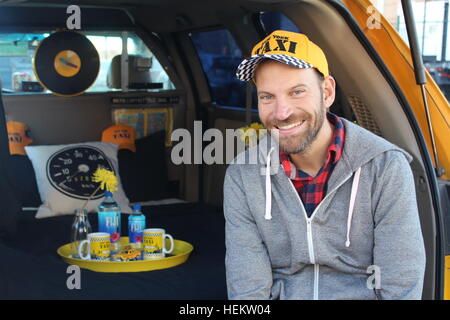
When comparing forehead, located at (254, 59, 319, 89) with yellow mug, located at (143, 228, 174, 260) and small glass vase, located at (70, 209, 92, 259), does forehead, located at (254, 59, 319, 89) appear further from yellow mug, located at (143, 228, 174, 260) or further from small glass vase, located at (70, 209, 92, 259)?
small glass vase, located at (70, 209, 92, 259)

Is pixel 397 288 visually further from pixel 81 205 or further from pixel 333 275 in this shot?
pixel 81 205

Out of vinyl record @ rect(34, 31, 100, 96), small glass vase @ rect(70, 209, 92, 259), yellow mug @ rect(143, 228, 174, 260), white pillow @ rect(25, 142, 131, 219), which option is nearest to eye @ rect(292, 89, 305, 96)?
yellow mug @ rect(143, 228, 174, 260)

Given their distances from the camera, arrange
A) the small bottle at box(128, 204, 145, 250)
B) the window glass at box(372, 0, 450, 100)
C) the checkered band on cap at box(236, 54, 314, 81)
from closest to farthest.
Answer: the checkered band on cap at box(236, 54, 314, 81) < the small bottle at box(128, 204, 145, 250) < the window glass at box(372, 0, 450, 100)

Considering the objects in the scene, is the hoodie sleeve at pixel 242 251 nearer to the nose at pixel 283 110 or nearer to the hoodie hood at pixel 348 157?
the hoodie hood at pixel 348 157

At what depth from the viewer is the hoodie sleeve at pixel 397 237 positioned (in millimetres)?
1908

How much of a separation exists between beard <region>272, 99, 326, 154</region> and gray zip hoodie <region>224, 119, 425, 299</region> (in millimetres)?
103

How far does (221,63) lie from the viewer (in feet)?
15.4

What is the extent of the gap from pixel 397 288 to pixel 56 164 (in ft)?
8.72

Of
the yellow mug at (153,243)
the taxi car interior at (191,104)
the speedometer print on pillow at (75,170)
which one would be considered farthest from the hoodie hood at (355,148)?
the speedometer print on pillow at (75,170)

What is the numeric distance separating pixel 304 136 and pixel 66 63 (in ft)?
8.57

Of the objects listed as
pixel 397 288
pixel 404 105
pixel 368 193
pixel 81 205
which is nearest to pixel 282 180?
pixel 368 193

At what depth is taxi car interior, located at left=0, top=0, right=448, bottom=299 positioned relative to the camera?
2580 mm

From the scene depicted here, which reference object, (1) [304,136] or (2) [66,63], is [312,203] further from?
(2) [66,63]

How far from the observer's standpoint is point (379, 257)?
194 cm
